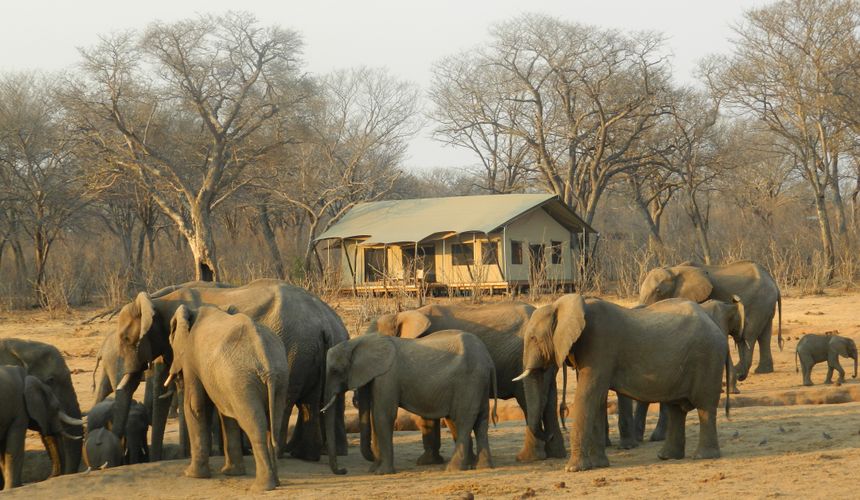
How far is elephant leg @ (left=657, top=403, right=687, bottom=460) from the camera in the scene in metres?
10.0

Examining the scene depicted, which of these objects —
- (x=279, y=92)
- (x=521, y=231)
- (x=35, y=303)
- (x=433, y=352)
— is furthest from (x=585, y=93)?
(x=433, y=352)

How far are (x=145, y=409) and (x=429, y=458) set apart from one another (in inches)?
128

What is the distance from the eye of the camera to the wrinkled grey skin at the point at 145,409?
36.1 ft

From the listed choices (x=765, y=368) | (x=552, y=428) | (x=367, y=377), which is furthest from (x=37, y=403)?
(x=765, y=368)

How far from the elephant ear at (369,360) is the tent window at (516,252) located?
2990cm

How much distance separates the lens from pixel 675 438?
32.9 feet

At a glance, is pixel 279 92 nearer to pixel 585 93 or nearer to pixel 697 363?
pixel 585 93

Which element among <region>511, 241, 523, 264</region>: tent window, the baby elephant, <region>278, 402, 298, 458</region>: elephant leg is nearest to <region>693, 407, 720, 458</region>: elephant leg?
<region>278, 402, 298, 458</region>: elephant leg

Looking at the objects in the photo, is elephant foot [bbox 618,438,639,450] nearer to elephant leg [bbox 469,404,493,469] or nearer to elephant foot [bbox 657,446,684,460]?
elephant foot [bbox 657,446,684,460]

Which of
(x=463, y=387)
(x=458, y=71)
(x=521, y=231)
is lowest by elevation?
(x=463, y=387)

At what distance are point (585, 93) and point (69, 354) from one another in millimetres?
27729

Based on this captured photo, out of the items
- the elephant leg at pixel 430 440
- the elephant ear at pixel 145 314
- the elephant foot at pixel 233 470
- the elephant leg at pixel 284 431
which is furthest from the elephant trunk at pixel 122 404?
the elephant leg at pixel 430 440

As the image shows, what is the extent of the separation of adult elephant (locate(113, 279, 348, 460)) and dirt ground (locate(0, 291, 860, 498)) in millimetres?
586

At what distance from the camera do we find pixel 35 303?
35562mm
